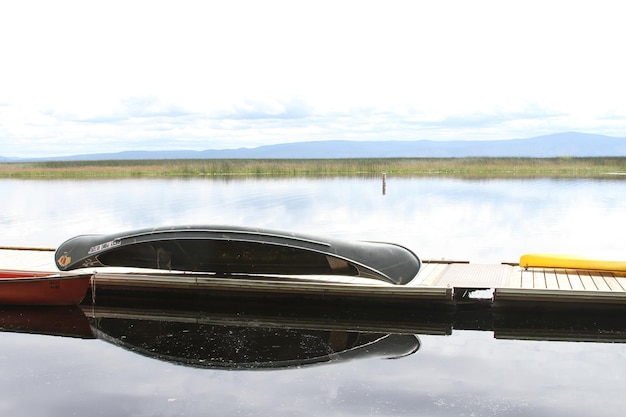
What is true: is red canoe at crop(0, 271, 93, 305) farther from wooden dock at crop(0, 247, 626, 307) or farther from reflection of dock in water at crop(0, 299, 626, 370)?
wooden dock at crop(0, 247, 626, 307)

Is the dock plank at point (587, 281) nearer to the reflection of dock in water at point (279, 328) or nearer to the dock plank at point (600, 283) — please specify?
the dock plank at point (600, 283)

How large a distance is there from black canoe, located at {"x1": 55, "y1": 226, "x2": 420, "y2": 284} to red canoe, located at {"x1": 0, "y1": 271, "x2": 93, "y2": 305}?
1.42ft

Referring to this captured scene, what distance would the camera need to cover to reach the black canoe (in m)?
10.2

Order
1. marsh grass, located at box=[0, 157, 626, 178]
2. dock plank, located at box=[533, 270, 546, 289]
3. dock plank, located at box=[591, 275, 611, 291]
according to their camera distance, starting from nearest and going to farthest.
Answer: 1. dock plank, located at box=[591, 275, 611, 291]
2. dock plank, located at box=[533, 270, 546, 289]
3. marsh grass, located at box=[0, 157, 626, 178]

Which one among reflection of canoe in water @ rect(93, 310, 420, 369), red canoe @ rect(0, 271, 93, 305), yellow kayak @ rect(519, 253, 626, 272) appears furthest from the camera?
red canoe @ rect(0, 271, 93, 305)

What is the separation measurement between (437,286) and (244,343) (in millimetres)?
2596

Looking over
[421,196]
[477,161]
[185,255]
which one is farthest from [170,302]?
[477,161]

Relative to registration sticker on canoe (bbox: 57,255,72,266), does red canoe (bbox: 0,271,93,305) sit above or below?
below

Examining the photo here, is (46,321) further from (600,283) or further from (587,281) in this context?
(600,283)

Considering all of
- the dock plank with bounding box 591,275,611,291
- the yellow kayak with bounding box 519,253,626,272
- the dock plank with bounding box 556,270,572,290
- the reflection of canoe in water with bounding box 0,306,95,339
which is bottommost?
the reflection of canoe in water with bounding box 0,306,95,339

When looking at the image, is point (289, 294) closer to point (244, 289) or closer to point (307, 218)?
point (244, 289)

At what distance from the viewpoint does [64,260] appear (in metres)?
11.3

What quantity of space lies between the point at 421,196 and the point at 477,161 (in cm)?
2034

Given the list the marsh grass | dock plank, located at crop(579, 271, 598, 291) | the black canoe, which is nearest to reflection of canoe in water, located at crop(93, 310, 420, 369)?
the black canoe
